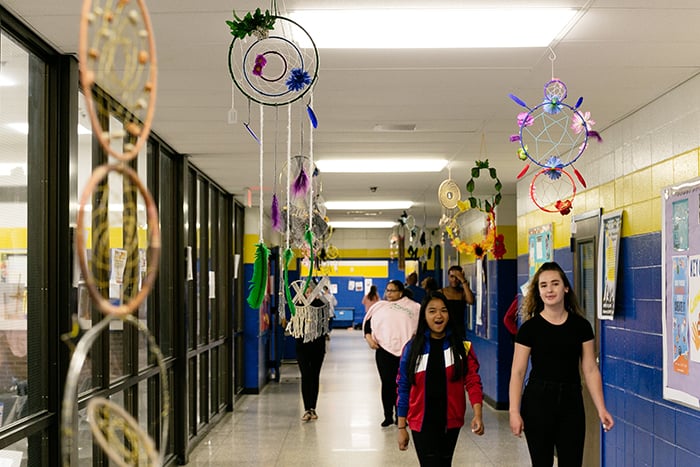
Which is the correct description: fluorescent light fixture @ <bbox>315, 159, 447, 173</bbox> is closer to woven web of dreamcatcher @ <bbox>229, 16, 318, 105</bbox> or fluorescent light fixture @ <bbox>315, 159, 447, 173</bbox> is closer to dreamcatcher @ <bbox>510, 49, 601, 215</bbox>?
dreamcatcher @ <bbox>510, 49, 601, 215</bbox>

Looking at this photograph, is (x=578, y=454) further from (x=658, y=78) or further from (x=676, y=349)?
(x=658, y=78)

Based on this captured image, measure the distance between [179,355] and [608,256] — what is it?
373cm

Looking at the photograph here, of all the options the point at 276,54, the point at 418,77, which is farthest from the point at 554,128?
the point at 276,54

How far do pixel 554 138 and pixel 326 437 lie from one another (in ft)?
12.3

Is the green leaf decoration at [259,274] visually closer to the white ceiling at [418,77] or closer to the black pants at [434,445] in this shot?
the white ceiling at [418,77]

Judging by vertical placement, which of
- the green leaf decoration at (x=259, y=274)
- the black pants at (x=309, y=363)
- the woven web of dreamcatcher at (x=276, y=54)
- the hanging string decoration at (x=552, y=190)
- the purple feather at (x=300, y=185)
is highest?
the woven web of dreamcatcher at (x=276, y=54)

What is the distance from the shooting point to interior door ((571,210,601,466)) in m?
6.85

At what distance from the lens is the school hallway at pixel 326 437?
7594mm

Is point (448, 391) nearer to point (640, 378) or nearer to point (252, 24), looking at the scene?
point (640, 378)

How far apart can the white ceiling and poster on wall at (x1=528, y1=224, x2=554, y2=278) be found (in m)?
0.97

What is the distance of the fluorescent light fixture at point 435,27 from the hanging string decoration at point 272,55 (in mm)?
106

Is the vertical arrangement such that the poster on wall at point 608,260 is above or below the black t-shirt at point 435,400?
above

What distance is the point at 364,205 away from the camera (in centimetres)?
1334

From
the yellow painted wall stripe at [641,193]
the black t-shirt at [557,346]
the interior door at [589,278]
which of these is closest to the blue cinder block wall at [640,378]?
the yellow painted wall stripe at [641,193]
